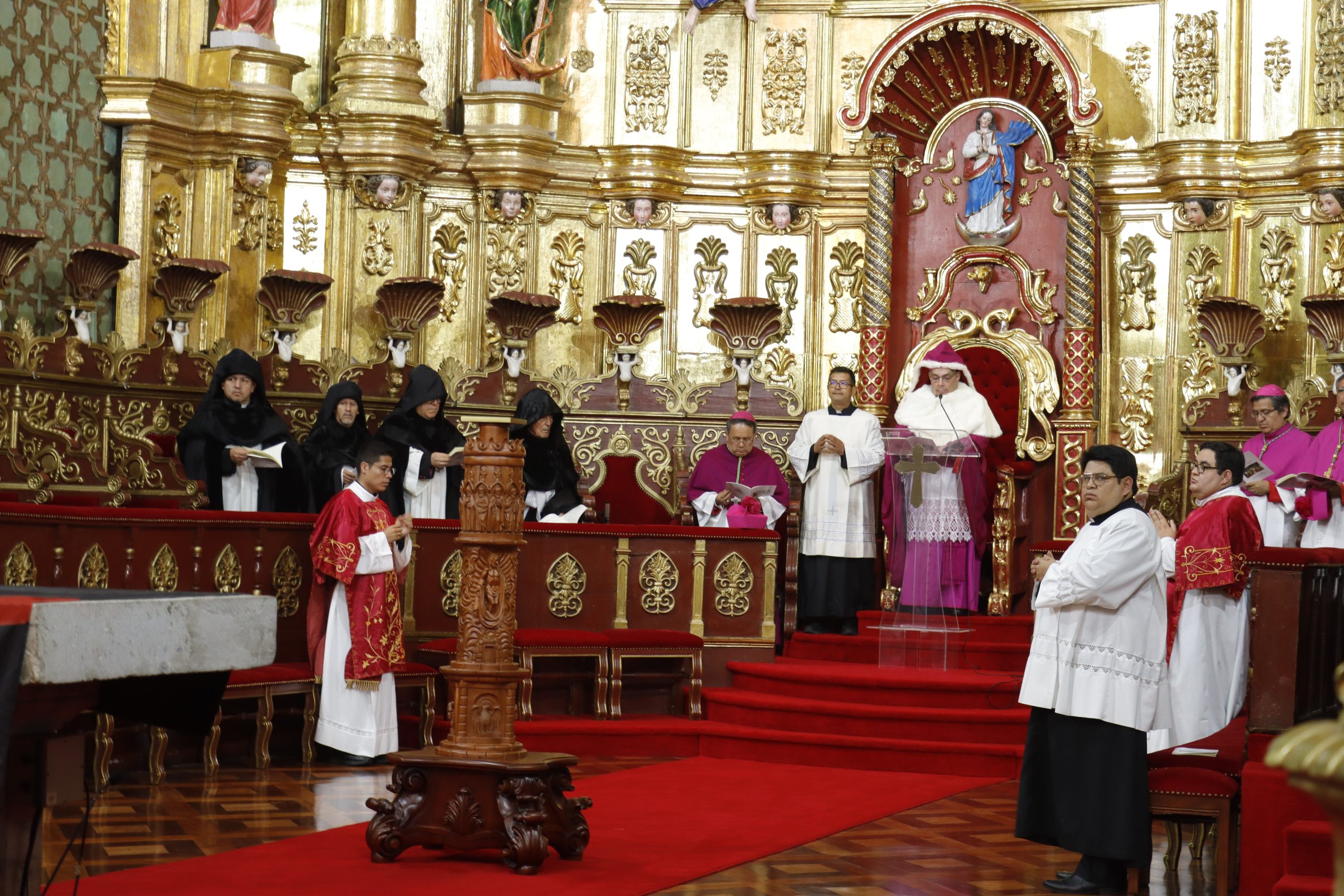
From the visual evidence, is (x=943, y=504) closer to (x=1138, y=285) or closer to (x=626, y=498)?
(x=626, y=498)

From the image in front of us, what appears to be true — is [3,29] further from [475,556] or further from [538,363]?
[475,556]

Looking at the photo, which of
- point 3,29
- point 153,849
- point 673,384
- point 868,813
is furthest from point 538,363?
point 153,849

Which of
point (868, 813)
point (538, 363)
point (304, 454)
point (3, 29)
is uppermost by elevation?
point (3, 29)

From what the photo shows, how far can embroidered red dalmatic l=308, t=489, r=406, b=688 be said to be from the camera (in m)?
7.82

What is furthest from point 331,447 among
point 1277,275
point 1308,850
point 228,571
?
point 1277,275

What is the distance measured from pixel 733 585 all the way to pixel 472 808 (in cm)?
412

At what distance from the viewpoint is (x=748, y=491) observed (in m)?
10.3

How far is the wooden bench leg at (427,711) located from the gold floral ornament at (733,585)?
1914mm

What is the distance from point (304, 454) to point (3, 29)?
3.47 meters

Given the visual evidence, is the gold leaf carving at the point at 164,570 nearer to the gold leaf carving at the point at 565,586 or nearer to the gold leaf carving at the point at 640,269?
the gold leaf carving at the point at 565,586

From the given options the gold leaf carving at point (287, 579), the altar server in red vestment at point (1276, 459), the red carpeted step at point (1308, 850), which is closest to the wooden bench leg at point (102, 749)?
the gold leaf carving at point (287, 579)

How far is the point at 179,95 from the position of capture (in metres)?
10.8

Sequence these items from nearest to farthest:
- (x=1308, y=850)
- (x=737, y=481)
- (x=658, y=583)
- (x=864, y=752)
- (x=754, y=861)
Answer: (x=1308, y=850) < (x=754, y=861) < (x=864, y=752) < (x=658, y=583) < (x=737, y=481)

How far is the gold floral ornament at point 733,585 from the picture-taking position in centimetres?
959
